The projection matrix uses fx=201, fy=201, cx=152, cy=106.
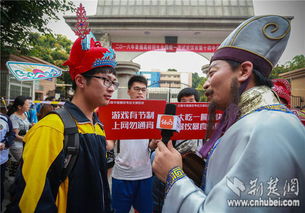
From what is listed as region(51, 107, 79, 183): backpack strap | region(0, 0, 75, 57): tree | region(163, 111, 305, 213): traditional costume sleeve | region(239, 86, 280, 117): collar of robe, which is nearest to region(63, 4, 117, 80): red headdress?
region(51, 107, 79, 183): backpack strap

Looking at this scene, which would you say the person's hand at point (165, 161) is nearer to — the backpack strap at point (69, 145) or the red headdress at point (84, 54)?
the backpack strap at point (69, 145)

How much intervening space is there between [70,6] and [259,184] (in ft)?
30.7

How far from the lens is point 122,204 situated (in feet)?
8.77

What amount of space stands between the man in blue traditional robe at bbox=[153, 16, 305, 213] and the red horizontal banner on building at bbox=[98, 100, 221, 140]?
1122mm

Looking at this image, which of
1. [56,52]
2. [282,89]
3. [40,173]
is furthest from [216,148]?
[56,52]

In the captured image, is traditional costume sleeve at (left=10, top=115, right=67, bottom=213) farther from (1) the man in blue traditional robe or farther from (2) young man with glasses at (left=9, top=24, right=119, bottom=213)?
(1) the man in blue traditional robe

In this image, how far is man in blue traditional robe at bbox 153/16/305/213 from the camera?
28.5 inches

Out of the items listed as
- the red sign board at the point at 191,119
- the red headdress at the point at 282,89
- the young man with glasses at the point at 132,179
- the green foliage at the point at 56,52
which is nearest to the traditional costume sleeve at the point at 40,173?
the red sign board at the point at 191,119

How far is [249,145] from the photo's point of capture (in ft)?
2.48

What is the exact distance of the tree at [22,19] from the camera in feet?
22.7

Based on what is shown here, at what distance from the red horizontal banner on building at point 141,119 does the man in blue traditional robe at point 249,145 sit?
112 centimetres

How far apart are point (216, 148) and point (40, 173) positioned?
98 centimetres

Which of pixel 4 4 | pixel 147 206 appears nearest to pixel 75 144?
pixel 147 206

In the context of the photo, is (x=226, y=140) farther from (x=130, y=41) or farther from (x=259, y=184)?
(x=130, y=41)
